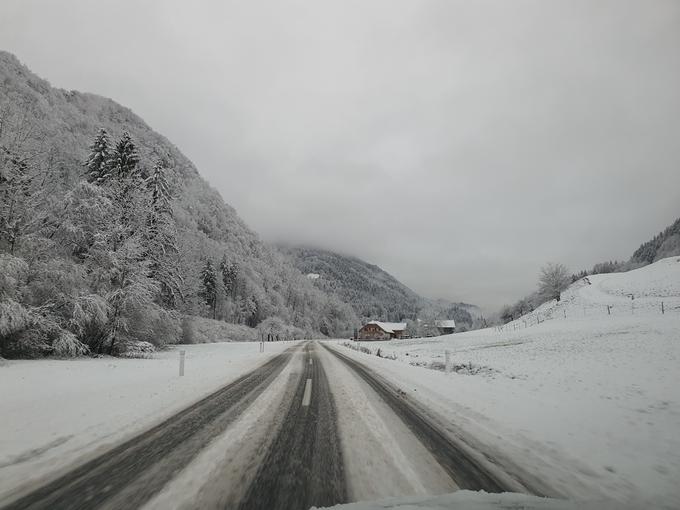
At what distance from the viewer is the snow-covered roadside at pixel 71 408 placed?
3971mm

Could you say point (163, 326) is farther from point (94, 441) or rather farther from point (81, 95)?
point (81, 95)

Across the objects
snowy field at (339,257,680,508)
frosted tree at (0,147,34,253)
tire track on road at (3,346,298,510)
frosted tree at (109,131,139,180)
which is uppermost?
frosted tree at (109,131,139,180)

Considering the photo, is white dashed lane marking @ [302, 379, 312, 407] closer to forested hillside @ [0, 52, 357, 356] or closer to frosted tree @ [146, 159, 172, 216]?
forested hillside @ [0, 52, 357, 356]

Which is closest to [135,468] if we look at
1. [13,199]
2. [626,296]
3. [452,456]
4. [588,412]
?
[452,456]

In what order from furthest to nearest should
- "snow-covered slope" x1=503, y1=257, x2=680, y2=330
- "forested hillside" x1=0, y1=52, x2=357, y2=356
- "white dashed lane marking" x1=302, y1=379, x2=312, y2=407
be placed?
"snow-covered slope" x1=503, y1=257, x2=680, y2=330 < "forested hillside" x1=0, y1=52, x2=357, y2=356 < "white dashed lane marking" x1=302, y1=379, x2=312, y2=407

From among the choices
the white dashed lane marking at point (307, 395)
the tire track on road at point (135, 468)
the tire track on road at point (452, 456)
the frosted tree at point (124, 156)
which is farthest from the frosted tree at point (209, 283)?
the tire track on road at point (452, 456)

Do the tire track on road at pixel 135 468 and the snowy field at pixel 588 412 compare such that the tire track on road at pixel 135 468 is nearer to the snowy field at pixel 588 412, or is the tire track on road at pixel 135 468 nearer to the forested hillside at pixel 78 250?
the snowy field at pixel 588 412

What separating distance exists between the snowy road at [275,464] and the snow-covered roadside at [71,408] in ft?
1.71

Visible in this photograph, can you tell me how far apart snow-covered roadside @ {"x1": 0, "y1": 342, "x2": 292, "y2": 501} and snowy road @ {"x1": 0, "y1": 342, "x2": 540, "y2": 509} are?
1.71 feet

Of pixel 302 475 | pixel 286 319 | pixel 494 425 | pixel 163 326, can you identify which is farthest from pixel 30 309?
pixel 286 319

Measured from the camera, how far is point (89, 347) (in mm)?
17141

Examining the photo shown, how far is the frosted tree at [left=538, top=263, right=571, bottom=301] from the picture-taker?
56562 mm

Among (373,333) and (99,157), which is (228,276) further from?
(373,333)

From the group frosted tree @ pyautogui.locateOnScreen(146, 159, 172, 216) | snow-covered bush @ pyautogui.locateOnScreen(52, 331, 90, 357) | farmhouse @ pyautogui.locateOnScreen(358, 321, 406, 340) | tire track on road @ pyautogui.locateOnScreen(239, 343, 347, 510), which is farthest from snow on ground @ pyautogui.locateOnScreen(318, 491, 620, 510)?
farmhouse @ pyautogui.locateOnScreen(358, 321, 406, 340)
